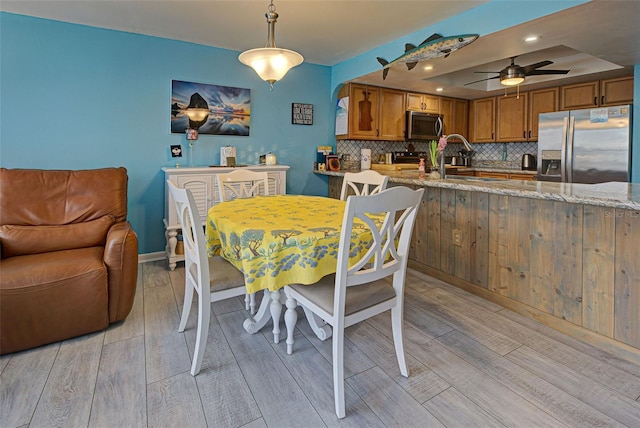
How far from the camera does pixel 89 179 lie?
9.06ft

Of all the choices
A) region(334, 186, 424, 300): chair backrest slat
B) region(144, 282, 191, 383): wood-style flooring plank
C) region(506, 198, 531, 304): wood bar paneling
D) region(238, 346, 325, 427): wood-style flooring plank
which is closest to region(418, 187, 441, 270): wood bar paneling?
region(506, 198, 531, 304): wood bar paneling

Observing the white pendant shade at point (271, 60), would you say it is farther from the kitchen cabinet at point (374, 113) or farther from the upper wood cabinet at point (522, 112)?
the upper wood cabinet at point (522, 112)

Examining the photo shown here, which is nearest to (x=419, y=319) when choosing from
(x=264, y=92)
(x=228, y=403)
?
(x=228, y=403)

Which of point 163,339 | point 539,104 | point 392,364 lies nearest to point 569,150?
point 539,104

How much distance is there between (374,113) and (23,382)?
4301 mm

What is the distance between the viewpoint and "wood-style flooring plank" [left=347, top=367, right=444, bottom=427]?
1.50 meters

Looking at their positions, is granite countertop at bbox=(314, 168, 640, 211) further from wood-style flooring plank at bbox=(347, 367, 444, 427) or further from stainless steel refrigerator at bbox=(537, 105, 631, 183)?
stainless steel refrigerator at bbox=(537, 105, 631, 183)

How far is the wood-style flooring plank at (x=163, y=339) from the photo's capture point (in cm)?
186

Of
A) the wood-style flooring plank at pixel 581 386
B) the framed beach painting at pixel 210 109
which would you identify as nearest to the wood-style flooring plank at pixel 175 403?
the wood-style flooring plank at pixel 581 386

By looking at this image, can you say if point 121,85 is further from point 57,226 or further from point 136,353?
point 136,353

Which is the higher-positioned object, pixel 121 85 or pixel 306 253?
pixel 121 85

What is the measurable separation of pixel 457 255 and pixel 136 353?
248 cm

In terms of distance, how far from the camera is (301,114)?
4.51 m

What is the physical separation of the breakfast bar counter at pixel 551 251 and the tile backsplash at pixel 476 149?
2041mm
